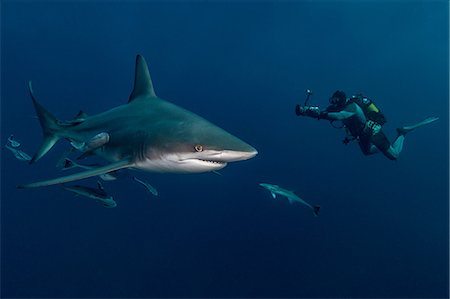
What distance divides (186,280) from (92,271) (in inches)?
159

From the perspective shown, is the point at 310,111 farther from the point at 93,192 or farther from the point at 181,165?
the point at 93,192

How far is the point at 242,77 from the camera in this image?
40688mm

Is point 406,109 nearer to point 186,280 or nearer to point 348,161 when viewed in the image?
point 348,161

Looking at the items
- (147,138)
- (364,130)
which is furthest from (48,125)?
(364,130)

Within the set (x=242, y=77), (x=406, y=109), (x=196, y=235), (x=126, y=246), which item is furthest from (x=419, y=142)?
(x=126, y=246)

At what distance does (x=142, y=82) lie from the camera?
588 cm

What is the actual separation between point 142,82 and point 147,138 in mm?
1594

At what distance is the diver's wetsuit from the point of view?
8.41 metres

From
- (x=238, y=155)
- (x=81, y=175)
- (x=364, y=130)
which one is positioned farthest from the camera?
(x=364, y=130)

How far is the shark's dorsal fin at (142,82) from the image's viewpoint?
583 centimetres

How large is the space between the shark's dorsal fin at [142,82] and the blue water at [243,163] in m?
11.2

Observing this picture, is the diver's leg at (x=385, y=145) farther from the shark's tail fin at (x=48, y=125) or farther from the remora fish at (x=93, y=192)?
the shark's tail fin at (x=48, y=125)

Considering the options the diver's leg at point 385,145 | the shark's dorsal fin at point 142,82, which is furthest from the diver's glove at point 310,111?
the shark's dorsal fin at point 142,82

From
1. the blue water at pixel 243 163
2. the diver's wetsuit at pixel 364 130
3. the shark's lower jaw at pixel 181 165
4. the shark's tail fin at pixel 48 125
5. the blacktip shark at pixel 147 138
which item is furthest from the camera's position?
the blue water at pixel 243 163
